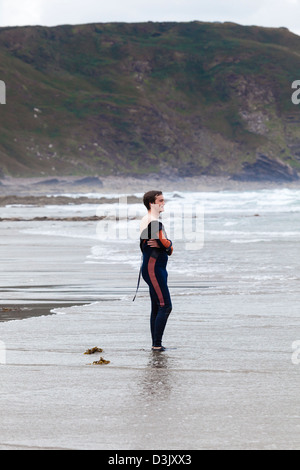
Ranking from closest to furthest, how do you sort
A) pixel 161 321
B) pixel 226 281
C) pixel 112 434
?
pixel 112 434 → pixel 161 321 → pixel 226 281

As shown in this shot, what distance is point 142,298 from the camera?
1248 cm

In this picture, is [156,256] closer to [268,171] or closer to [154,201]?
[154,201]

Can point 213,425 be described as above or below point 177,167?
below

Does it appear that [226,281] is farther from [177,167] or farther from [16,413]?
[177,167]

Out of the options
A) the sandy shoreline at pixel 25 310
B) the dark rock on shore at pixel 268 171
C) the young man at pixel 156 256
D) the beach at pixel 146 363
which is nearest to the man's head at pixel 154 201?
the young man at pixel 156 256

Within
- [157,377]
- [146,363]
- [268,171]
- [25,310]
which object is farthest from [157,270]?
[268,171]

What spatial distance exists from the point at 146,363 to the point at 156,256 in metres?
1.14

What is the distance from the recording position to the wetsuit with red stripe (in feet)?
27.2

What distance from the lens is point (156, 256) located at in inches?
329

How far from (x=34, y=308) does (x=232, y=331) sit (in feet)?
9.69

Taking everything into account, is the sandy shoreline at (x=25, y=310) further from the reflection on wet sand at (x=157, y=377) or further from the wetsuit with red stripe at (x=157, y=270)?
the reflection on wet sand at (x=157, y=377)
